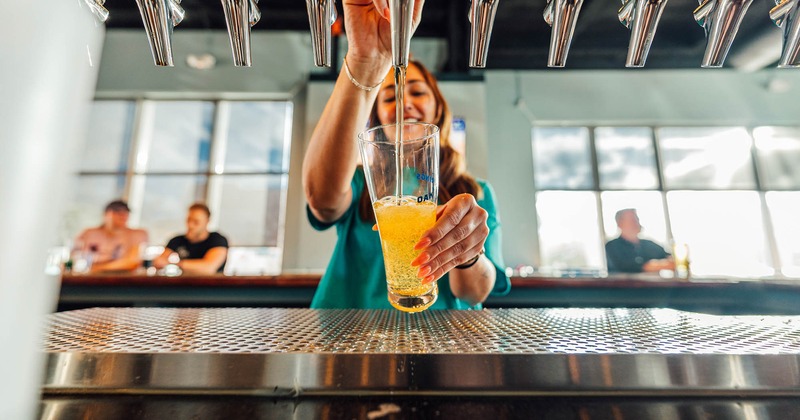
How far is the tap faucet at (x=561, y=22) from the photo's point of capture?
57cm

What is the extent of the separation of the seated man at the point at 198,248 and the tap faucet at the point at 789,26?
11.9 feet

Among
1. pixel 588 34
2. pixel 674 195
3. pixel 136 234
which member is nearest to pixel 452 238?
pixel 588 34

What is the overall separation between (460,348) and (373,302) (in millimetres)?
687

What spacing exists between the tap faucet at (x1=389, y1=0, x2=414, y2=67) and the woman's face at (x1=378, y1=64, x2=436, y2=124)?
2.30ft

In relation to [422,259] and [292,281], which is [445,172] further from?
[292,281]

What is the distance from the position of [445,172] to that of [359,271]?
16.0 inches

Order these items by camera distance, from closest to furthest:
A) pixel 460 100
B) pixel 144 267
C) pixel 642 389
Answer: pixel 642 389 → pixel 144 267 → pixel 460 100

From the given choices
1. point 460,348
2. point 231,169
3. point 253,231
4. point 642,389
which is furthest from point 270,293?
point 231,169

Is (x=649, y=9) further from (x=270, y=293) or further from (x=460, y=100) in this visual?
(x=460, y=100)

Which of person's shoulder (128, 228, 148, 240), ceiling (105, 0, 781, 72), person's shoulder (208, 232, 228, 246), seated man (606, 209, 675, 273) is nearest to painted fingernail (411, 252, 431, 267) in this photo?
person's shoulder (208, 232, 228, 246)

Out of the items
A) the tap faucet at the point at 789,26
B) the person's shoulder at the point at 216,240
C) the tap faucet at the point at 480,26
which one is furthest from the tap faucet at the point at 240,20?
the person's shoulder at the point at 216,240

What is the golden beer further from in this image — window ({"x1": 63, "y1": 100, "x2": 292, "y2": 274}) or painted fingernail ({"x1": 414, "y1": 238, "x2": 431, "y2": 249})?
window ({"x1": 63, "y1": 100, "x2": 292, "y2": 274})

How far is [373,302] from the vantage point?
111 cm

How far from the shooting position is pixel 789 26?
595 mm
